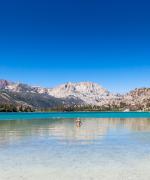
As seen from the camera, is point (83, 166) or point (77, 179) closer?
point (77, 179)

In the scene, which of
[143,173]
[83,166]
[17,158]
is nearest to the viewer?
[143,173]

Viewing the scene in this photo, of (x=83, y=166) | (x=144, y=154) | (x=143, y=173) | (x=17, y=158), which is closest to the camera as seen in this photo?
(x=143, y=173)

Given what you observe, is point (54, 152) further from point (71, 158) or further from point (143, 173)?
point (143, 173)

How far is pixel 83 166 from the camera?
104 feet

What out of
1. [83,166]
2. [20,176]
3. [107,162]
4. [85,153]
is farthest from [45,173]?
[85,153]

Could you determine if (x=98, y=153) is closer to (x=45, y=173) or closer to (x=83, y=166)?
(x=83, y=166)

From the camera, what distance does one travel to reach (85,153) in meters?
39.9

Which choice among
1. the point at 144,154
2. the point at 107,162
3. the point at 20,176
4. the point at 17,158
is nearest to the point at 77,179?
the point at 20,176

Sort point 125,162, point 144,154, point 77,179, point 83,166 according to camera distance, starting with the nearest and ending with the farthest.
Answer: point 77,179 → point 83,166 → point 125,162 → point 144,154

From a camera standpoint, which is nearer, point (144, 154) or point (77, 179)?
point (77, 179)

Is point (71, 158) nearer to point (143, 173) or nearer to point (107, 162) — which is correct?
point (107, 162)

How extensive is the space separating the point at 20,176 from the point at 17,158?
8971 millimetres

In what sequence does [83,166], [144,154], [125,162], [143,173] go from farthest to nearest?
[144,154]
[125,162]
[83,166]
[143,173]

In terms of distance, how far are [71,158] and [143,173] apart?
31.4 feet
